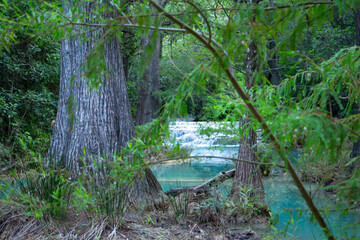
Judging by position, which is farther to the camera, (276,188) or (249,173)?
(276,188)

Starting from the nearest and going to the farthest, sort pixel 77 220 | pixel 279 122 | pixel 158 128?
pixel 279 122 < pixel 158 128 < pixel 77 220

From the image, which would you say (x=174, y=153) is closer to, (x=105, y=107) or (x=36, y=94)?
(x=105, y=107)

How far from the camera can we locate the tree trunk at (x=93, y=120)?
4062 millimetres

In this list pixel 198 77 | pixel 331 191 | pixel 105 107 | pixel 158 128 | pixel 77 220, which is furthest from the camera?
pixel 331 191

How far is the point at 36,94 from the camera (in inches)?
332

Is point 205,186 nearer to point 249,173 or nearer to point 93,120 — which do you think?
point 249,173

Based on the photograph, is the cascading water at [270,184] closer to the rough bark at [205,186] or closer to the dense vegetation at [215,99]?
the rough bark at [205,186]

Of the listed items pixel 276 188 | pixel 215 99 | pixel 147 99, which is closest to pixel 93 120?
pixel 215 99

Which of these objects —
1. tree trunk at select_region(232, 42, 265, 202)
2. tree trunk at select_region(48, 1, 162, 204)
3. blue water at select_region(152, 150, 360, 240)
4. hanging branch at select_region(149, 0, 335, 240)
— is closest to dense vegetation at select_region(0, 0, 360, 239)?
hanging branch at select_region(149, 0, 335, 240)

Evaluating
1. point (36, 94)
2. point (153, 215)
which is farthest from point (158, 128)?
point (36, 94)

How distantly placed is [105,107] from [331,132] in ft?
11.2

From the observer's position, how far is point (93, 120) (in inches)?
164

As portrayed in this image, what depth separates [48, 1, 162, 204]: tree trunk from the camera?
4062 mm

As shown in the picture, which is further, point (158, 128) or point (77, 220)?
point (77, 220)
